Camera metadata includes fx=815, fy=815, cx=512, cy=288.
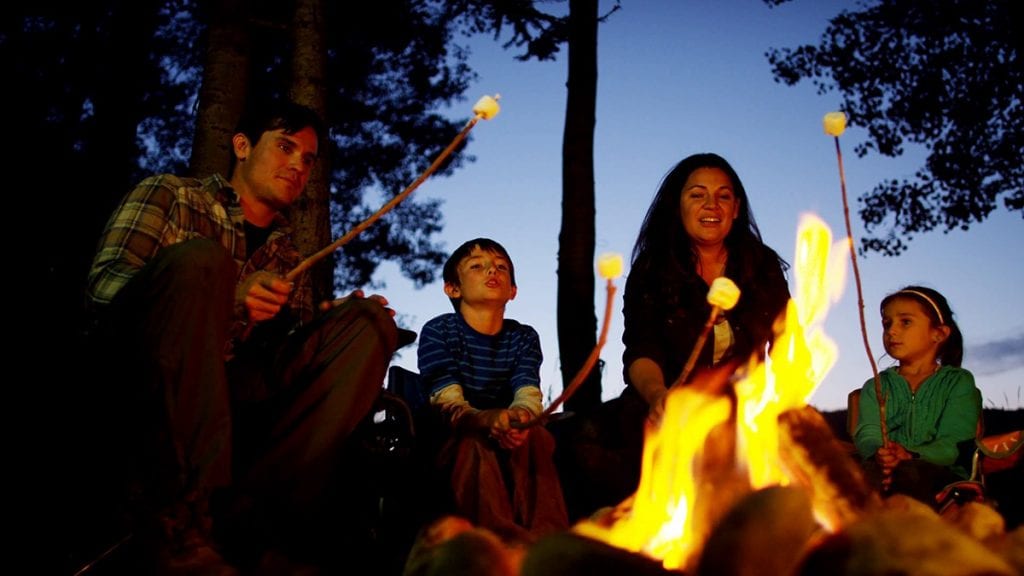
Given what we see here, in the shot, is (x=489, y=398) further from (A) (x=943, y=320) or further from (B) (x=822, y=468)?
(A) (x=943, y=320)

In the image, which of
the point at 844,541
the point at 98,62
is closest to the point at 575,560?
the point at 844,541

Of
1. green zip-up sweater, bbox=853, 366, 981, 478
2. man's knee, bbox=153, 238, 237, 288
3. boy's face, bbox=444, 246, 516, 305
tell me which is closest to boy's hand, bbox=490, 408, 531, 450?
boy's face, bbox=444, 246, 516, 305

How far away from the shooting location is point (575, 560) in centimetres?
178

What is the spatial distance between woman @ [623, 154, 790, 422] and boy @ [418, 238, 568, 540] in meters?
0.60

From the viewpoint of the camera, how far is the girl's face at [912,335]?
4.86 metres

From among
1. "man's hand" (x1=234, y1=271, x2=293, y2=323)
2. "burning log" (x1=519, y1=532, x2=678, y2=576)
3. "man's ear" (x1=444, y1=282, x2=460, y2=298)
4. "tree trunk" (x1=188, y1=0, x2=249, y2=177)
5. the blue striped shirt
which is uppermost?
"tree trunk" (x1=188, y1=0, x2=249, y2=177)

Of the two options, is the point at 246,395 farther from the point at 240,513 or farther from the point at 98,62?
the point at 98,62

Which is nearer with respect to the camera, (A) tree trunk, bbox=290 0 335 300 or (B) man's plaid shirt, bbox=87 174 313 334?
(B) man's plaid shirt, bbox=87 174 313 334

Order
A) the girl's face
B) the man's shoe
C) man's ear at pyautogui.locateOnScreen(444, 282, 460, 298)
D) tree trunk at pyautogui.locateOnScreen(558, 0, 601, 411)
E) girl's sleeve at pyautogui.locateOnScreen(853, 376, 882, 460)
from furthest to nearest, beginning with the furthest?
tree trunk at pyautogui.locateOnScreen(558, 0, 601, 411), the girl's face, man's ear at pyautogui.locateOnScreen(444, 282, 460, 298), girl's sleeve at pyautogui.locateOnScreen(853, 376, 882, 460), the man's shoe

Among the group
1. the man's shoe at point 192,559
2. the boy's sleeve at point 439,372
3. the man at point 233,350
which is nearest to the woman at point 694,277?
the boy's sleeve at point 439,372

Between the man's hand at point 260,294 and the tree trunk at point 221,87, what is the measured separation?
2.14 meters

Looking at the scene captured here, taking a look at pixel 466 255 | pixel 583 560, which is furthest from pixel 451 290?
pixel 583 560

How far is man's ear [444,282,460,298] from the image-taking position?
4.69m

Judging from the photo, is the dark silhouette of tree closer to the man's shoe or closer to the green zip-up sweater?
the green zip-up sweater
